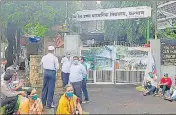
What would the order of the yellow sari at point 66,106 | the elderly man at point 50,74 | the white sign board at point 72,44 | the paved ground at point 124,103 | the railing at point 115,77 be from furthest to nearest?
1. the railing at point 115,77
2. the white sign board at point 72,44
3. the paved ground at point 124,103
4. the elderly man at point 50,74
5. the yellow sari at point 66,106

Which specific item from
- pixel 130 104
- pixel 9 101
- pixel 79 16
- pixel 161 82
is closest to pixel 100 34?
pixel 79 16

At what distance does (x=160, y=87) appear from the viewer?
42.9 feet

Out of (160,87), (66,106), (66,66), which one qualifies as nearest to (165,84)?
(160,87)

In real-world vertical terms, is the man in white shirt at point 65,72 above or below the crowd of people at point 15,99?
above

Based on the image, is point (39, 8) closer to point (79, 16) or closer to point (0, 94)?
point (79, 16)

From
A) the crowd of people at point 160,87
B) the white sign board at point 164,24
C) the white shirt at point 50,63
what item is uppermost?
the white sign board at point 164,24

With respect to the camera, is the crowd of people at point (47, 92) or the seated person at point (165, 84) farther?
the seated person at point (165, 84)

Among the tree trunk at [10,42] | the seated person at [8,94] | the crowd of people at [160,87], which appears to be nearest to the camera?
the seated person at [8,94]

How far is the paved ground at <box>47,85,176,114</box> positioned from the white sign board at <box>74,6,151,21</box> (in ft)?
10.1

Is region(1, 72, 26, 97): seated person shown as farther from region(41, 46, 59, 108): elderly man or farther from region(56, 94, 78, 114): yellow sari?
region(56, 94, 78, 114): yellow sari

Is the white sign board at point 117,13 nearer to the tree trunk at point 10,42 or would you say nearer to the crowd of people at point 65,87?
the tree trunk at point 10,42

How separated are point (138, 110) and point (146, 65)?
5.67 metres

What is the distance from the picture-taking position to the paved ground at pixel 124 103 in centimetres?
947

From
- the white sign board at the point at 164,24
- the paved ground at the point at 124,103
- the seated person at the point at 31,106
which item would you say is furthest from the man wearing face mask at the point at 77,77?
the white sign board at the point at 164,24
